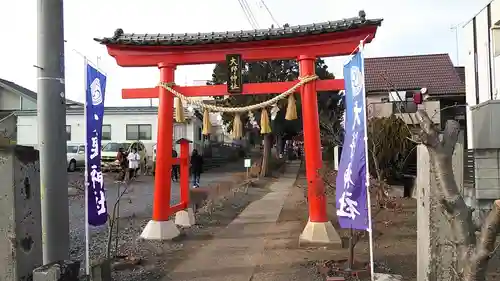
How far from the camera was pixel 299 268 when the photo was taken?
272 inches

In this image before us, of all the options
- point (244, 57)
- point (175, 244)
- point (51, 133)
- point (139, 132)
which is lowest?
point (175, 244)

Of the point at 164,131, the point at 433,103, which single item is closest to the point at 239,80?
the point at 164,131

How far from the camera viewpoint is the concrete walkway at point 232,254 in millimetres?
6695

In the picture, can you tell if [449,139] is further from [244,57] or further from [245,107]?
[244,57]

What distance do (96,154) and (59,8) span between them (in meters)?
A: 1.96

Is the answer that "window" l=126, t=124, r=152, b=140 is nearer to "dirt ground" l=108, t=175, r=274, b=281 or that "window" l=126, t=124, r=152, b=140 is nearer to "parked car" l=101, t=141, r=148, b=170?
"parked car" l=101, t=141, r=148, b=170

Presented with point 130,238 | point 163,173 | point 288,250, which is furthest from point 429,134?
point 130,238

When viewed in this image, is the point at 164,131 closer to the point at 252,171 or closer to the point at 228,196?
the point at 228,196

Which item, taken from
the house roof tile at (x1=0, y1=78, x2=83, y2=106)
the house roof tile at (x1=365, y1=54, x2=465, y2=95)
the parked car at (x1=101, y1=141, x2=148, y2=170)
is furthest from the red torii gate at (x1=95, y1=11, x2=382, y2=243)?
the parked car at (x1=101, y1=141, x2=148, y2=170)

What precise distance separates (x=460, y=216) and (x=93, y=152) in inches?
185

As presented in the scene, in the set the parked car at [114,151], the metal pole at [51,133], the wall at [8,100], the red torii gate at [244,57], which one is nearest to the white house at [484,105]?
the red torii gate at [244,57]

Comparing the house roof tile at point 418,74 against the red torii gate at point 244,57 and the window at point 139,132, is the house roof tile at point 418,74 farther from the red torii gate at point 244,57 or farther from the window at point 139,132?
the red torii gate at point 244,57

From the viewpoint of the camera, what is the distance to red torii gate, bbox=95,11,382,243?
8828 millimetres

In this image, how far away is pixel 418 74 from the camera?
2645cm
